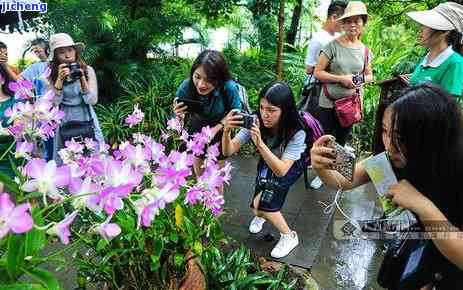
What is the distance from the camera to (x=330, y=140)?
148 centimetres

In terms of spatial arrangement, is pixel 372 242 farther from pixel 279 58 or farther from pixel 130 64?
pixel 130 64

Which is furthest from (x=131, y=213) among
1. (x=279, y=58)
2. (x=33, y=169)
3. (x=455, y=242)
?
(x=279, y=58)

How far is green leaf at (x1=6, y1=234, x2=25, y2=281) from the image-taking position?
3.01 feet

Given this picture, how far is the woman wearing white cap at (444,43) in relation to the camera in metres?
2.34

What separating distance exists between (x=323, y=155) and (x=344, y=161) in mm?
83

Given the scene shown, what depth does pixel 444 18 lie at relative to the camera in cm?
236

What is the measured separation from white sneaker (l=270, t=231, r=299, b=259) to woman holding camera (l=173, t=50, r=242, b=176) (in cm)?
69

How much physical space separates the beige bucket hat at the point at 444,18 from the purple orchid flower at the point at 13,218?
2.37 m

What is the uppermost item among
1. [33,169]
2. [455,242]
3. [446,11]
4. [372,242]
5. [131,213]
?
[446,11]

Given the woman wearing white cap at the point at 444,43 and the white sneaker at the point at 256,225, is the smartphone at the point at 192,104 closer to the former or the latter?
the white sneaker at the point at 256,225

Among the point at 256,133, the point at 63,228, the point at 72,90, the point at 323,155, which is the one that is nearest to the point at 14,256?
the point at 63,228

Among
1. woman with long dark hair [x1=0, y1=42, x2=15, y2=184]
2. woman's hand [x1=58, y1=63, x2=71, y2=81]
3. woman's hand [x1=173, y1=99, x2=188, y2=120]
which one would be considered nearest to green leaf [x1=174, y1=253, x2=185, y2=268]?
woman's hand [x1=173, y1=99, x2=188, y2=120]

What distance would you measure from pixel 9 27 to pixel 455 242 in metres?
6.59

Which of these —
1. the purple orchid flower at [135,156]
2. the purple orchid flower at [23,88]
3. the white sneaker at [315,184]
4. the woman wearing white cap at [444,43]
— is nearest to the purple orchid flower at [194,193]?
the purple orchid flower at [135,156]
